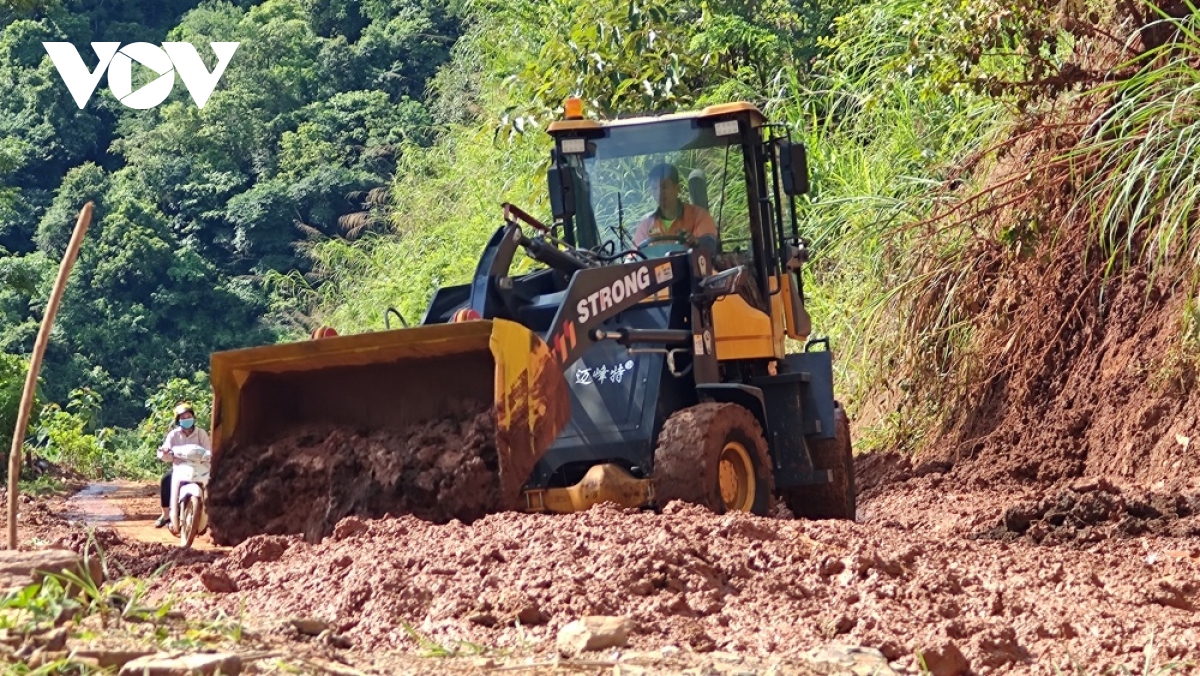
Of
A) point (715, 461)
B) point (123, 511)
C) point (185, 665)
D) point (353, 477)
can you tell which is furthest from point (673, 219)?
point (123, 511)

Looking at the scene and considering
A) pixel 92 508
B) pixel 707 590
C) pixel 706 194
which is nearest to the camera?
pixel 707 590

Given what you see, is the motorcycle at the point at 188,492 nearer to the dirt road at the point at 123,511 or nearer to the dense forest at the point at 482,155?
the dirt road at the point at 123,511

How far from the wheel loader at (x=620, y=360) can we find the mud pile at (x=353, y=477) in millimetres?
30

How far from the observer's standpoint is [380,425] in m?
8.67

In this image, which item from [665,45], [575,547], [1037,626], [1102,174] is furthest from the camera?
[665,45]

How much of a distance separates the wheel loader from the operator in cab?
3 cm

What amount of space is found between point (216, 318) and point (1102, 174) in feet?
122

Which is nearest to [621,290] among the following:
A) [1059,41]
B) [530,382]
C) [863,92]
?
[530,382]

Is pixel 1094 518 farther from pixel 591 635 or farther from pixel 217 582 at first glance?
pixel 217 582

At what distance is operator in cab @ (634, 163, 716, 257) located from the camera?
9.74 metres

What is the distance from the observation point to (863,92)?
16016 millimetres

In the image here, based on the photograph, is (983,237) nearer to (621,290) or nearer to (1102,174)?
(1102,174)

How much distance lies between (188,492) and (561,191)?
368 centimetres

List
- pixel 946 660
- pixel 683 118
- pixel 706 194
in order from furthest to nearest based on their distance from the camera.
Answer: pixel 706 194
pixel 683 118
pixel 946 660
